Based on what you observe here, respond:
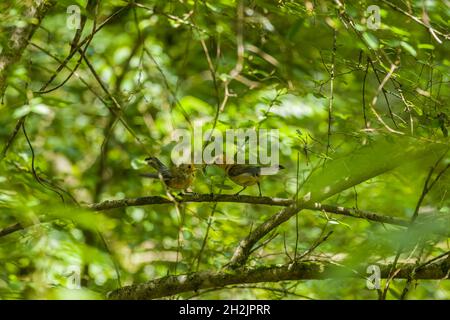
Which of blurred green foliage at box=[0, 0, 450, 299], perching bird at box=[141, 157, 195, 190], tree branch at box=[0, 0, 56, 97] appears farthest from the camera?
perching bird at box=[141, 157, 195, 190]

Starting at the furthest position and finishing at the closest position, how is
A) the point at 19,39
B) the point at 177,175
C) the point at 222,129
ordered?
the point at 222,129 < the point at 177,175 < the point at 19,39

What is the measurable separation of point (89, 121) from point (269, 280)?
143 inches

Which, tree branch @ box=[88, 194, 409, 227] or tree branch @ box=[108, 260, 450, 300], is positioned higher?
tree branch @ box=[88, 194, 409, 227]

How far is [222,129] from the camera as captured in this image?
396 cm

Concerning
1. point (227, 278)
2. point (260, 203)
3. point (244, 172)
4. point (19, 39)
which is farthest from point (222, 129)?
point (19, 39)

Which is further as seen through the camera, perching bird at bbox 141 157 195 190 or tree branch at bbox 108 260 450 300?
perching bird at bbox 141 157 195 190

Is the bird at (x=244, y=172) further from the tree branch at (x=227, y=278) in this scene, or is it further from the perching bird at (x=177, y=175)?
the tree branch at (x=227, y=278)

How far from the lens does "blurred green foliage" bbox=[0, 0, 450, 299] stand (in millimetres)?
2479

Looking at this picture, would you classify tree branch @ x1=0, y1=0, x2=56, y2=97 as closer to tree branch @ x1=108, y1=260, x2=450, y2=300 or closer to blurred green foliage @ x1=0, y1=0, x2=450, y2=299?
blurred green foliage @ x1=0, y1=0, x2=450, y2=299

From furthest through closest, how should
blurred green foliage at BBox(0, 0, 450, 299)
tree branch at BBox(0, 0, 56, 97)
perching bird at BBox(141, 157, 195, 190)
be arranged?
1. perching bird at BBox(141, 157, 195, 190)
2. tree branch at BBox(0, 0, 56, 97)
3. blurred green foliage at BBox(0, 0, 450, 299)

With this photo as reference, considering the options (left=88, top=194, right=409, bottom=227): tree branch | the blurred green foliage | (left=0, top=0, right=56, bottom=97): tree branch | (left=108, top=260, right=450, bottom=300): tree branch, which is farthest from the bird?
(left=0, top=0, right=56, bottom=97): tree branch

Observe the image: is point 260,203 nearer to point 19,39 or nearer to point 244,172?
point 244,172
